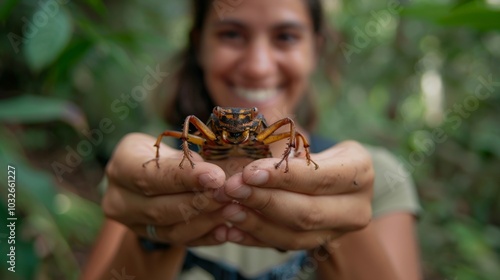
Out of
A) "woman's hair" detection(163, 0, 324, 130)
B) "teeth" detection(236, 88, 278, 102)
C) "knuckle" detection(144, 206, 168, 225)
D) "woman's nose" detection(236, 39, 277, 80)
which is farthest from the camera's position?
"woman's hair" detection(163, 0, 324, 130)

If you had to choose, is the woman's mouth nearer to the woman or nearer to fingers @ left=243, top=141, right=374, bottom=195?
the woman

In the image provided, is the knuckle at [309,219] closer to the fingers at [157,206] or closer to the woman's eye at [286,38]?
the fingers at [157,206]

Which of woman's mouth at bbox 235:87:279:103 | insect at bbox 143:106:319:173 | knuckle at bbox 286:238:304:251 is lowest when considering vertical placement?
knuckle at bbox 286:238:304:251

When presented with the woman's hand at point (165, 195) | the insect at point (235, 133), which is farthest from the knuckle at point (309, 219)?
the woman's hand at point (165, 195)

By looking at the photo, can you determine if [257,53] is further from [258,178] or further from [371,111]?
[371,111]

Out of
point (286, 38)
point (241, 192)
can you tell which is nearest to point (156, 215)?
point (241, 192)

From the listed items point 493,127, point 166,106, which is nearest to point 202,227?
point 166,106

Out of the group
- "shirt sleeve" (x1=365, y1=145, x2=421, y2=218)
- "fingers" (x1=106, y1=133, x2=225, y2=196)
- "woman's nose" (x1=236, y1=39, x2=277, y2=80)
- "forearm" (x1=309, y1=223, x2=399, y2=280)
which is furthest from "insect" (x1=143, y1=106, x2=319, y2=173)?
"shirt sleeve" (x1=365, y1=145, x2=421, y2=218)
